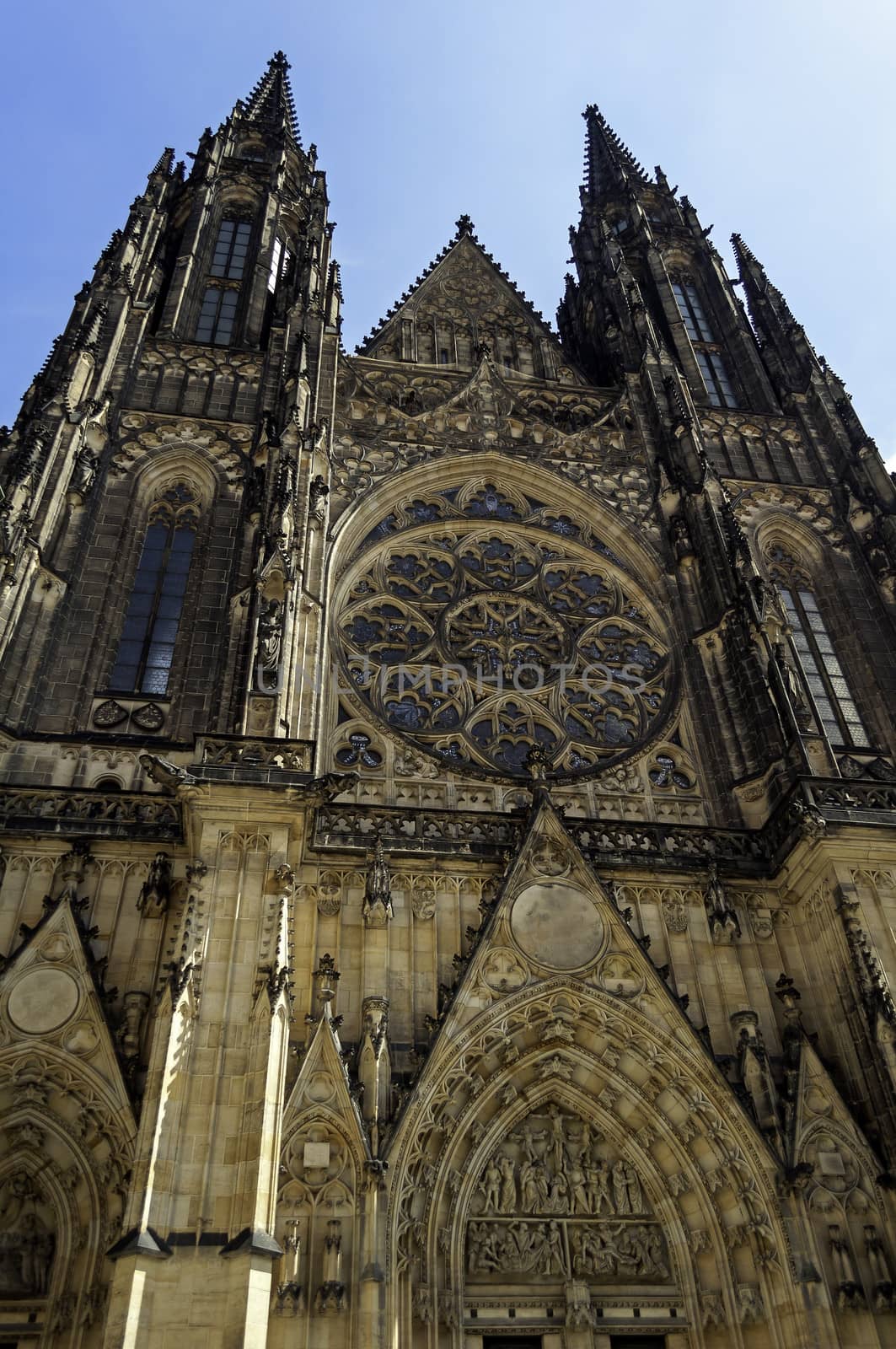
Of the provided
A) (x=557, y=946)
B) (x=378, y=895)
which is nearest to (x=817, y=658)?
(x=557, y=946)

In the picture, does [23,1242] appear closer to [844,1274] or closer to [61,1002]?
[61,1002]

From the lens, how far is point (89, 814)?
37.7 ft

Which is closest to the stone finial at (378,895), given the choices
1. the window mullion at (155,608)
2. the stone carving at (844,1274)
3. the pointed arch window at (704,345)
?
the window mullion at (155,608)

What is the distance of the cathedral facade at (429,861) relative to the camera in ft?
30.0

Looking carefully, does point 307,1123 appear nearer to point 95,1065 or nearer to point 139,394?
point 95,1065

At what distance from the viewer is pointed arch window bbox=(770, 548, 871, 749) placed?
49.0ft

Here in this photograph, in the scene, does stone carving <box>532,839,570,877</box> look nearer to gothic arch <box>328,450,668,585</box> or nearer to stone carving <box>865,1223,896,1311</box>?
stone carving <box>865,1223,896,1311</box>

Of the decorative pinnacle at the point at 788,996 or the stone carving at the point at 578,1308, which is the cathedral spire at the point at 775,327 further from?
the stone carving at the point at 578,1308

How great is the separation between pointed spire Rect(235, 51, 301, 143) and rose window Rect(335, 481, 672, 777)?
623 inches

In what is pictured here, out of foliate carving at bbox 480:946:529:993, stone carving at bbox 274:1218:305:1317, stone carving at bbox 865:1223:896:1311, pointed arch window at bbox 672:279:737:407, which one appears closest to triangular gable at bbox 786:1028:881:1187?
stone carving at bbox 865:1223:896:1311

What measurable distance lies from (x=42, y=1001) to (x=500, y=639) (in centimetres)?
792

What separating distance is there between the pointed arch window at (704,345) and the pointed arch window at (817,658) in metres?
4.89

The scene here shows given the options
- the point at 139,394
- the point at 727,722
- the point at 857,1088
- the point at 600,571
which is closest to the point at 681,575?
the point at 600,571

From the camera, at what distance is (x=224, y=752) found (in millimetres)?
11000
